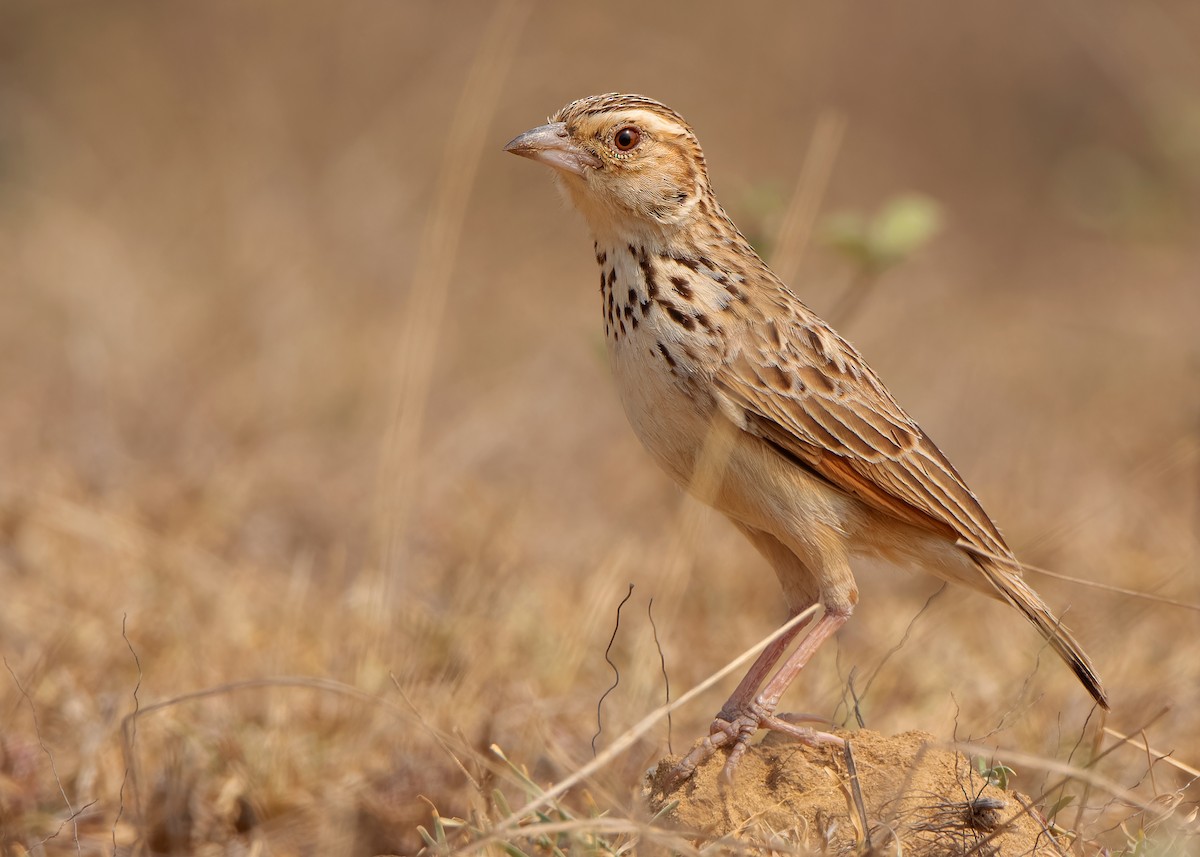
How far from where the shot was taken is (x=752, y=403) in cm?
423

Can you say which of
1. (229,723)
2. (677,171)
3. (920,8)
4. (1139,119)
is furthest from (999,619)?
(920,8)

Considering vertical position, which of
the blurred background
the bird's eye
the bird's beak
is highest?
the bird's eye

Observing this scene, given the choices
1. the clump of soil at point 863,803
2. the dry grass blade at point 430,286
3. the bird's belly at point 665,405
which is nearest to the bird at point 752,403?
the bird's belly at point 665,405

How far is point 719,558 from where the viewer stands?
7.12 m

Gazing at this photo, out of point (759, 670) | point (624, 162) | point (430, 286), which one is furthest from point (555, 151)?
point (759, 670)

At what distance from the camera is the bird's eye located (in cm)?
455

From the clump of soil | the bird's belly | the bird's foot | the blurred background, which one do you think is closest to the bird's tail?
the blurred background

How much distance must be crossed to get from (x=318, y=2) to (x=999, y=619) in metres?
11.2

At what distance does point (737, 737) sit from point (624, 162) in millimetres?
1846

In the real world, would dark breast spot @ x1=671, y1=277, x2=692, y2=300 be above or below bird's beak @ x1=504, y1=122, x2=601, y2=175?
below

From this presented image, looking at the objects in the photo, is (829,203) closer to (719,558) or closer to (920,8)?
(920,8)

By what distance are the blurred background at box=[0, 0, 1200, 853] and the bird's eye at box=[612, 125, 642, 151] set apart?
346mm

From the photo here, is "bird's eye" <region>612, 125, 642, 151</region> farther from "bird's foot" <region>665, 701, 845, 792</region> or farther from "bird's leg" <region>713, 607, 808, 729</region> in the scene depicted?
"bird's foot" <region>665, 701, 845, 792</region>

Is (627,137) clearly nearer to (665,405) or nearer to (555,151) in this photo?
(555,151)
